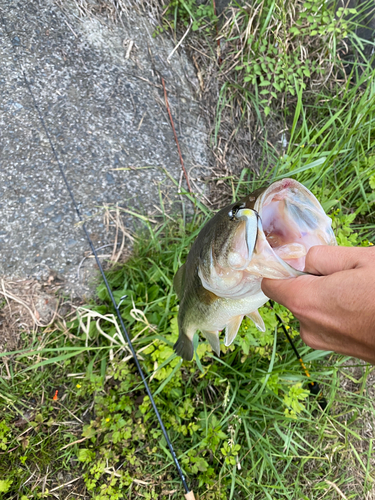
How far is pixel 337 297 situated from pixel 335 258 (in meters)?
0.14

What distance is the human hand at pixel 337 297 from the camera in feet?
2.92

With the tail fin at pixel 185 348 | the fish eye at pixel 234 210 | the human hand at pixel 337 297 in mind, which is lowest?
the tail fin at pixel 185 348

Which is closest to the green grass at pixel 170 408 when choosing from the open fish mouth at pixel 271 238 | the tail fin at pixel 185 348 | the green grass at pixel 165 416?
the green grass at pixel 165 416

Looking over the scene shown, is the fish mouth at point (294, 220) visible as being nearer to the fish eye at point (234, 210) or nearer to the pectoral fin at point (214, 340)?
the fish eye at point (234, 210)

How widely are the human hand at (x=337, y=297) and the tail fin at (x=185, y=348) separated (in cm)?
93

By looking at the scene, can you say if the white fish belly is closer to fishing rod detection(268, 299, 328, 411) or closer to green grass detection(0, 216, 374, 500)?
green grass detection(0, 216, 374, 500)

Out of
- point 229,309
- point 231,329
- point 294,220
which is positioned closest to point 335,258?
point 294,220

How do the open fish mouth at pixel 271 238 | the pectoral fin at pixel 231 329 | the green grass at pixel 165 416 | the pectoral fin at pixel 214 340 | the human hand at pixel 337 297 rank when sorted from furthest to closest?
the green grass at pixel 165 416 → the pectoral fin at pixel 214 340 → the pectoral fin at pixel 231 329 → the open fish mouth at pixel 271 238 → the human hand at pixel 337 297

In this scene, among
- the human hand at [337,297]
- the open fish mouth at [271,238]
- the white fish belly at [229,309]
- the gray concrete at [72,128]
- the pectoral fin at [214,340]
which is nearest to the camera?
the human hand at [337,297]

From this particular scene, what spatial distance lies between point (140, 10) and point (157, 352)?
2.93m

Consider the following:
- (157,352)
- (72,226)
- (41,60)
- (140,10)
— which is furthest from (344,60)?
(157,352)

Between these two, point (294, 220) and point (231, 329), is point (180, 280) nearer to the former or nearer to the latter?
point (231, 329)

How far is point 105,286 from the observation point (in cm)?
242

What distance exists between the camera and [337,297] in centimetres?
93
